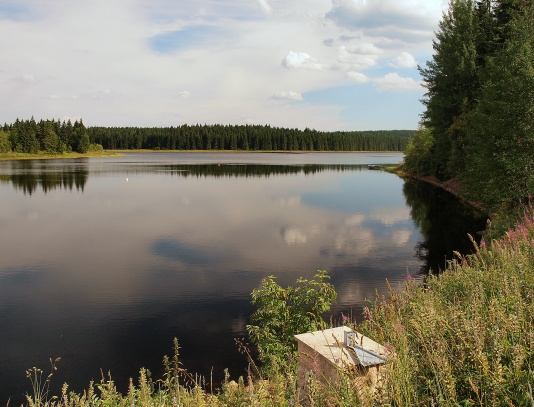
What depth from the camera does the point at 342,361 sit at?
4.70m

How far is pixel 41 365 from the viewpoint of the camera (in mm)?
11156

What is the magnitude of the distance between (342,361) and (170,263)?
1614cm

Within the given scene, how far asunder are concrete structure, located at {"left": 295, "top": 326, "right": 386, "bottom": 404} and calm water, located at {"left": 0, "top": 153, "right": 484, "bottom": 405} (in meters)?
5.83

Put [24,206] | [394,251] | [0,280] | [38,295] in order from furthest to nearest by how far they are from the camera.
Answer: [24,206] < [394,251] < [0,280] < [38,295]

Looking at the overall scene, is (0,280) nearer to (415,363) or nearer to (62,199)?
(415,363)

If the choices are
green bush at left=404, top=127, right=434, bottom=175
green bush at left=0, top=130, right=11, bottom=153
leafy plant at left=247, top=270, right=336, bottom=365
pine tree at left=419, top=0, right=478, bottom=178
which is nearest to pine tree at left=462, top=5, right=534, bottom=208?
pine tree at left=419, top=0, right=478, bottom=178

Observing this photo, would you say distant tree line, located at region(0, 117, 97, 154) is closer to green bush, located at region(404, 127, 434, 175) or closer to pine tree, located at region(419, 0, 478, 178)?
green bush, located at region(404, 127, 434, 175)

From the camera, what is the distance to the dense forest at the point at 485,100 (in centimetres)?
2319

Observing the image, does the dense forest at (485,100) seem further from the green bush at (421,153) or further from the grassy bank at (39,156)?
the grassy bank at (39,156)

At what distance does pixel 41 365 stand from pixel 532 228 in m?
13.9

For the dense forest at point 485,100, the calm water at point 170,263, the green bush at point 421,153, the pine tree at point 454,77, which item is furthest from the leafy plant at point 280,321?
the green bush at point 421,153

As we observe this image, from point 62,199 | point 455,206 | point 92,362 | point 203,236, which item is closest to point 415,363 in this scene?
point 92,362

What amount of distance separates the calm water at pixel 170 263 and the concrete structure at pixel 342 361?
5.83 m

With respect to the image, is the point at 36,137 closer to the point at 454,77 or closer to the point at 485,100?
the point at 454,77
